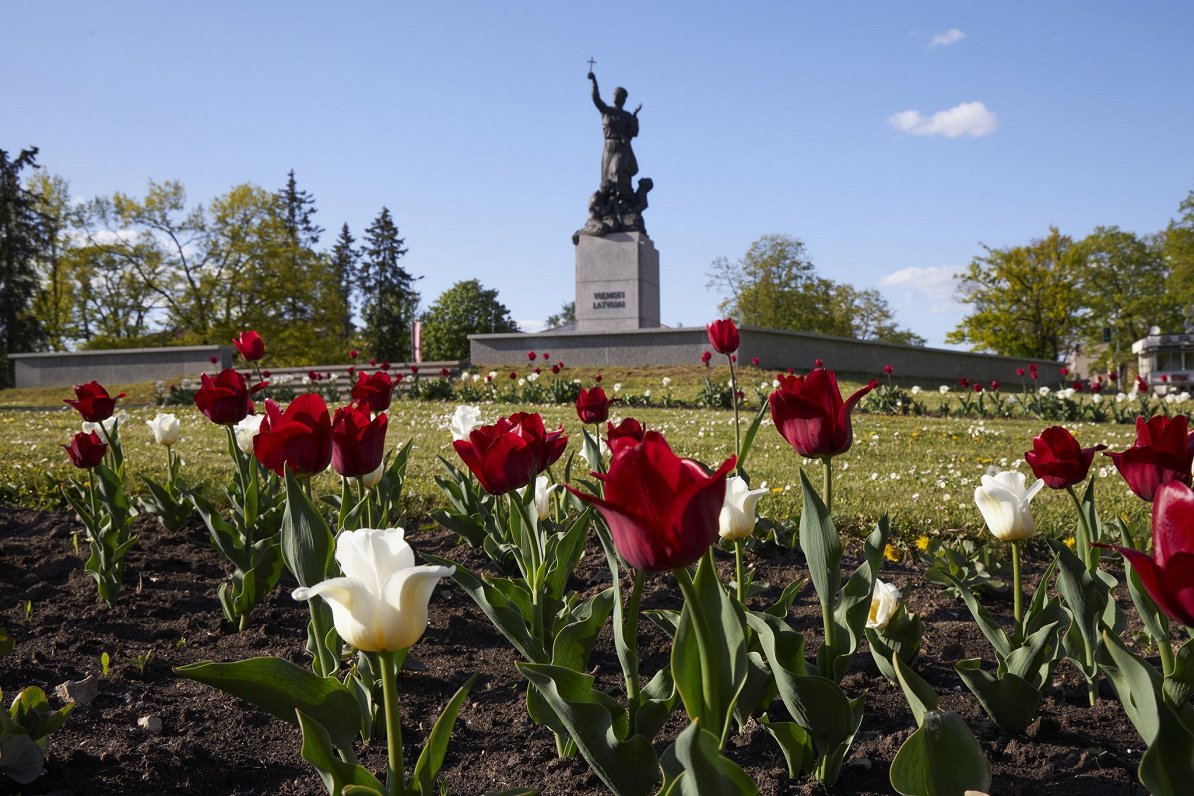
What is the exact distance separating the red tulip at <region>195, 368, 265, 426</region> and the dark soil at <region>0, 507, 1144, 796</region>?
748 millimetres

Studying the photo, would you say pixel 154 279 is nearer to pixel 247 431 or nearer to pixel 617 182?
pixel 617 182

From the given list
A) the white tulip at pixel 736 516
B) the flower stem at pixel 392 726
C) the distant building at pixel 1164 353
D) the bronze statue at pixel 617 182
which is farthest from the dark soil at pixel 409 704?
the distant building at pixel 1164 353

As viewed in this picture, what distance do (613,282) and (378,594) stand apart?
23572 millimetres

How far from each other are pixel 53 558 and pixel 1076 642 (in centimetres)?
414

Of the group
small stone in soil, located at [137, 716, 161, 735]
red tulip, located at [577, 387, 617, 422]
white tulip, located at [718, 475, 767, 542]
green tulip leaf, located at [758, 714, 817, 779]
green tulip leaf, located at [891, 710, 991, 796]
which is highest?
red tulip, located at [577, 387, 617, 422]

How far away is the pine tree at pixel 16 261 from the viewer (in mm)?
38406

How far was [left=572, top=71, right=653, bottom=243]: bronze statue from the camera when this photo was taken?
25.0m

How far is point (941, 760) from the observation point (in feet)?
4.52

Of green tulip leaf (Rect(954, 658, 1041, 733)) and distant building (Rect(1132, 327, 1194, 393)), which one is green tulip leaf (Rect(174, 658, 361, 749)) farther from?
distant building (Rect(1132, 327, 1194, 393))

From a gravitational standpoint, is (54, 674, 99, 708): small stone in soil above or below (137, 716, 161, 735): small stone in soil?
above

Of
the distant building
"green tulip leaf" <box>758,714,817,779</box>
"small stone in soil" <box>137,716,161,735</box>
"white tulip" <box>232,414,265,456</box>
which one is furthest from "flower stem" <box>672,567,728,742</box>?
the distant building

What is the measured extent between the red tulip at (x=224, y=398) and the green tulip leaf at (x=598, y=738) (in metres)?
1.96

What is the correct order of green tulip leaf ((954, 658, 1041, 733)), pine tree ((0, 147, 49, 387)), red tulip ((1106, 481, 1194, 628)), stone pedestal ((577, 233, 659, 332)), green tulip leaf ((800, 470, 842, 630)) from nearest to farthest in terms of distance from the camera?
red tulip ((1106, 481, 1194, 628)) < green tulip leaf ((800, 470, 842, 630)) < green tulip leaf ((954, 658, 1041, 733)) < stone pedestal ((577, 233, 659, 332)) < pine tree ((0, 147, 49, 387))

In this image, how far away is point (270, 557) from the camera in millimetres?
3135
